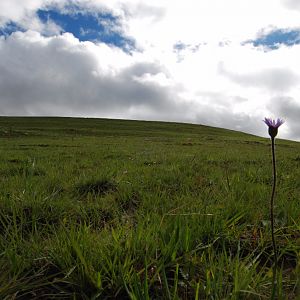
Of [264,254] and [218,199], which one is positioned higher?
[218,199]

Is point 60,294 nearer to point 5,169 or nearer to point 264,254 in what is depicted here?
point 264,254

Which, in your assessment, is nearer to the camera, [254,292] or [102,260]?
[254,292]

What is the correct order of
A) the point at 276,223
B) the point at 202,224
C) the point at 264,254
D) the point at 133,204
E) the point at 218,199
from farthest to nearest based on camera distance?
the point at 133,204 → the point at 218,199 → the point at 276,223 → the point at 202,224 → the point at 264,254

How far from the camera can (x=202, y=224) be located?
9.98 ft

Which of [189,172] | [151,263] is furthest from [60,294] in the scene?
[189,172]

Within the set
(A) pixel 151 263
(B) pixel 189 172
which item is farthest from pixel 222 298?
(B) pixel 189 172

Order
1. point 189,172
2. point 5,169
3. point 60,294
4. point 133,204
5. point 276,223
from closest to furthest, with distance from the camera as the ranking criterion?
1. point 60,294
2. point 276,223
3. point 133,204
4. point 189,172
5. point 5,169

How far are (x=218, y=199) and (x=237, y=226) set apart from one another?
999 millimetres

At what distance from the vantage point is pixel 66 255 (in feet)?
8.00

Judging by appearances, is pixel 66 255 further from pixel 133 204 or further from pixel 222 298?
pixel 133 204

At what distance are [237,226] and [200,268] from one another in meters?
0.92

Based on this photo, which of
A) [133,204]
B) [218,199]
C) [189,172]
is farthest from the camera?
[189,172]

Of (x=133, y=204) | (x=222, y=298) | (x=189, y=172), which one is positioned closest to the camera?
(x=222, y=298)

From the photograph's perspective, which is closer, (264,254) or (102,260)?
(102,260)
